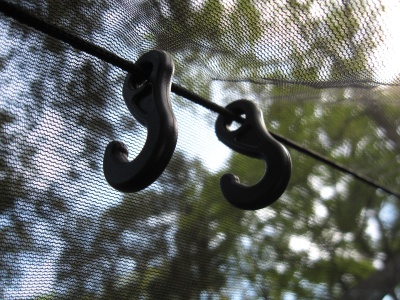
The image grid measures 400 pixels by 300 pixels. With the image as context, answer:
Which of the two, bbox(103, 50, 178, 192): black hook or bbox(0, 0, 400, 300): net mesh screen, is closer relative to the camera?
bbox(103, 50, 178, 192): black hook

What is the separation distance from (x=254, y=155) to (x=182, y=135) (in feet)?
0.45

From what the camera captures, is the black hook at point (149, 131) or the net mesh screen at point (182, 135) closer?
the black hook at point (149, 131)

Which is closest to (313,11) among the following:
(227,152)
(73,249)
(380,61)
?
(380,61)

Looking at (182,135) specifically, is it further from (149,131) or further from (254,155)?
(149,131)

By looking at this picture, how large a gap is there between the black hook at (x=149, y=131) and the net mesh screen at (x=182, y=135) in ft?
0.31

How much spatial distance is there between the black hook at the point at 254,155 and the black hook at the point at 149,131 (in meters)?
0.12

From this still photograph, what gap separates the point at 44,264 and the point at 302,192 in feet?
1.54

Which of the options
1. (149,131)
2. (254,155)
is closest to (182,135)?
(254,155)

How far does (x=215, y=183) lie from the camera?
2.23 ft

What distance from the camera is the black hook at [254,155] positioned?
44 cm

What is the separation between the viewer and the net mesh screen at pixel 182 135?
0.47 m

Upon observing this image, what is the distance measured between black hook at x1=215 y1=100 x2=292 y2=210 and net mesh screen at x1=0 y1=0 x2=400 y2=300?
0.27ft

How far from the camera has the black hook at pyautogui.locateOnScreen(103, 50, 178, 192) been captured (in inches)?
13.4

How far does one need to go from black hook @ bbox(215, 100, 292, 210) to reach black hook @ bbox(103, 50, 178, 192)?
12 cm
